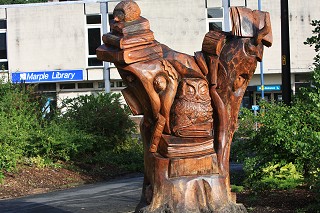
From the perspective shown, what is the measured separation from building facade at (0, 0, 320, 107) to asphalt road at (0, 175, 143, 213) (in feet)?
70.8

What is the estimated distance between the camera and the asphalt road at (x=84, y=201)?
1151 cm

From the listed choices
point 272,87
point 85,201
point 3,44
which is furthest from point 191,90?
point 3,44

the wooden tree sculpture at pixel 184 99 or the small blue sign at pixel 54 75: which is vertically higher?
the small blue sign at pixel 54 75

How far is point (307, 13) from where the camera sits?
35.7 metres

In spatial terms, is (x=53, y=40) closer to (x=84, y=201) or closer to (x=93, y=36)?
(x=93, y=36)

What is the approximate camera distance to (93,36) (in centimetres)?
3750

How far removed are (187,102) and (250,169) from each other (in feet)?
14.5

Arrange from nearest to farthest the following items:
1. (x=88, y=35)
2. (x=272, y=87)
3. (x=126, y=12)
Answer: (x=126, y=12) < (x=272, y=87) < (x=88, y=35)

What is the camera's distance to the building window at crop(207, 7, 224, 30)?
36562mm

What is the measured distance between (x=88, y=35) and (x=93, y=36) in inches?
11.8

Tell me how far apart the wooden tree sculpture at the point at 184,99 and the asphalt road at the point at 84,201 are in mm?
3803

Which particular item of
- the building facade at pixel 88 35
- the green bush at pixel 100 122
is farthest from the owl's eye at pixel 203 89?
the building facade at pixel 88 35

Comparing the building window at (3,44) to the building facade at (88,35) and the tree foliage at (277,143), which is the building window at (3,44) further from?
the tree foliage at (277,143)

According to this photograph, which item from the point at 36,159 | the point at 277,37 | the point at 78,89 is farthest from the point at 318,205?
the point at 78,89
